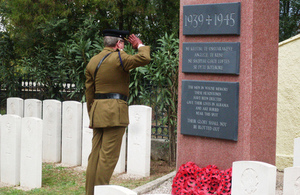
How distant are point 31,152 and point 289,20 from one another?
7.68 metres

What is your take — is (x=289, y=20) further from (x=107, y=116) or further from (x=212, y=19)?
(x=107, y=116)

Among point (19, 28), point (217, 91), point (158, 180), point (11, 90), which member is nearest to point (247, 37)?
point (217, 91)

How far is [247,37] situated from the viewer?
4.63 metres

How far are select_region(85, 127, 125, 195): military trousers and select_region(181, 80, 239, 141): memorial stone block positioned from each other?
3.02 ft

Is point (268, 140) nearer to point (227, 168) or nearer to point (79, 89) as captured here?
point (227, 168)

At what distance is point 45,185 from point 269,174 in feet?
11.7

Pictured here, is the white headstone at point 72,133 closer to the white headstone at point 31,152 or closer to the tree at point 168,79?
the white headstone at point 31,152

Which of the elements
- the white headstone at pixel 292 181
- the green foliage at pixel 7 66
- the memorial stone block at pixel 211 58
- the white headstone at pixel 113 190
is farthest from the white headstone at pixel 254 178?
the green foliage at pixel 7 66

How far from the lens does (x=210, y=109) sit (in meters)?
4.91

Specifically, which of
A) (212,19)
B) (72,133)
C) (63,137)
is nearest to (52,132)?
(63,137)

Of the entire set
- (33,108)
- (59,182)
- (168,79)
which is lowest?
(59,182)

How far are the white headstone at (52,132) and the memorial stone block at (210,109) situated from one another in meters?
3.01

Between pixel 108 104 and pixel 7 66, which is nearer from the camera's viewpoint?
pixel 108 104

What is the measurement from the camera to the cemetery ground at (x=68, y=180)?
5.56 m
